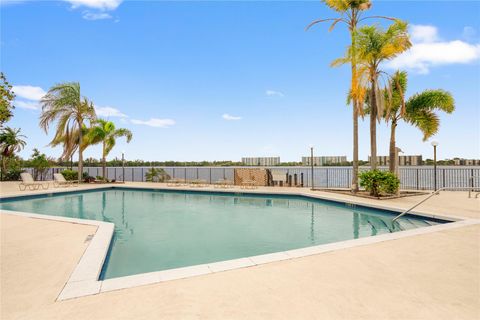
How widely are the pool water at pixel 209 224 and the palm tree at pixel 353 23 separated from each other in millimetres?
3612

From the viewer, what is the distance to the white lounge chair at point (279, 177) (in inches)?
655

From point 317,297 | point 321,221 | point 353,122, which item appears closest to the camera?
point 317,297

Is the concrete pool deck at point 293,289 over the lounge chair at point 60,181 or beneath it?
beneath

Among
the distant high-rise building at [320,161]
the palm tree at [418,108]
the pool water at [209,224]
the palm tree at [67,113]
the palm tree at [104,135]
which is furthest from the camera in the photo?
the palm tree at [104,135]

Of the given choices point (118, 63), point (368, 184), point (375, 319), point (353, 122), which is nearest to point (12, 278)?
point (375, 319)

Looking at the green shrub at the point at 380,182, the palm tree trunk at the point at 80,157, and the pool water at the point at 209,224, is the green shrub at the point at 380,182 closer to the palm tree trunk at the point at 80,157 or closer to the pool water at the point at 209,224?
the pool water at the point at 209,224

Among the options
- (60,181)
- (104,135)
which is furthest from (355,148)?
(60,181)

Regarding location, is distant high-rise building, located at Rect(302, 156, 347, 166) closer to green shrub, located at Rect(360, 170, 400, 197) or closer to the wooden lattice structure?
the wooden lattice structure

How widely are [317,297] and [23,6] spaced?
1408 centimetres

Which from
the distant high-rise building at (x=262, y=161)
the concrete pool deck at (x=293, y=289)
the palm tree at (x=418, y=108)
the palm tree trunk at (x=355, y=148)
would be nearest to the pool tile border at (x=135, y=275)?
the concrete pool deck at (x=293, y=289)

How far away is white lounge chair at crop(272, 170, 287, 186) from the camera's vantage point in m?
16.6

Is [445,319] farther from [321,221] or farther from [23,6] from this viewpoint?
[23,6]

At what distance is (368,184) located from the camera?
11.3 meters

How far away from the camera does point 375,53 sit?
37.5 feet
